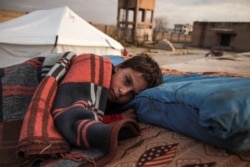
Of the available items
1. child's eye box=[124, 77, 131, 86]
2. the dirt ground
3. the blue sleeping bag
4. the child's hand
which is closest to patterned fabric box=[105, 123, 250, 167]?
the blue sleeping bag

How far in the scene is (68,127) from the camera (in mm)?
826

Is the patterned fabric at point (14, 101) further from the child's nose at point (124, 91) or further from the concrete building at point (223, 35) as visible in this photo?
the concrete building at point (223, 35)

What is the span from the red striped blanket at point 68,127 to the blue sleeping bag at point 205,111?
171 millimetres

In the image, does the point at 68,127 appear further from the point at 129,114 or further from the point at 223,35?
the point at 223,35

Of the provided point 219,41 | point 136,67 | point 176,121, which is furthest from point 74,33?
point 219,41

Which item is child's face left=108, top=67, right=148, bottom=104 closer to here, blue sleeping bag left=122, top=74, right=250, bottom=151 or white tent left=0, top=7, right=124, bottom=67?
blue sleeping bag left=122, top=74, right=250, bottom=151

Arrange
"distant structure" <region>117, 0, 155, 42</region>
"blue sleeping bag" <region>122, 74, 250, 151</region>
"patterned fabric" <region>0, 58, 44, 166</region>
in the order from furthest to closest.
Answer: "distant structure" <region>117, 0, 155, 42</region> < "patterned fabric" <region>0, 58, 44, 166</region> < "blue sleeping bag" <region>122, 74, 250, 151</region>

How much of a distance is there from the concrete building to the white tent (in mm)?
19169

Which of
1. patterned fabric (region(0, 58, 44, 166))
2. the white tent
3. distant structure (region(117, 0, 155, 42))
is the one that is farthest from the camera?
distant structure (region(117, 0, 155, 42))

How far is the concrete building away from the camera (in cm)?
2186

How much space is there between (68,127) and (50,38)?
14.5ft

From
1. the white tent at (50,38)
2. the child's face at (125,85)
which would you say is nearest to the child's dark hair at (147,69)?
the child's face at (125,85)

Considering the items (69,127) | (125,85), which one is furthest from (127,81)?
(69,127)

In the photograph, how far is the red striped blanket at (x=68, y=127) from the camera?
2.51ft
